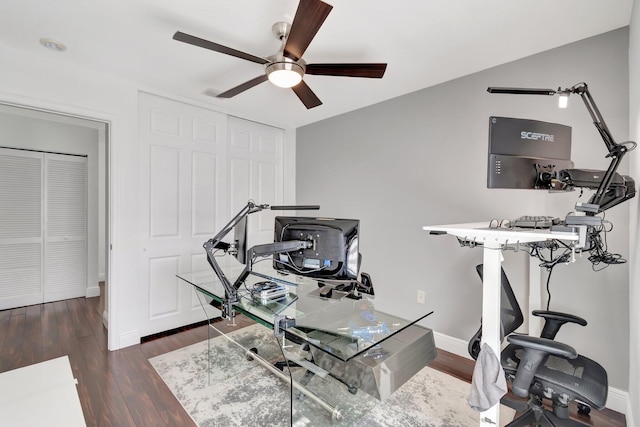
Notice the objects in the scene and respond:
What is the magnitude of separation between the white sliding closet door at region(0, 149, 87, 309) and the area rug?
269 cm

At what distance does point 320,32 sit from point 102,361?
126 inches

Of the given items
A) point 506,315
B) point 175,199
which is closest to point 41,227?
point 175,199

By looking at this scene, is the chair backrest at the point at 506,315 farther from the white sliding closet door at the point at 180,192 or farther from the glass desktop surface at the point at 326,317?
the white sliding closet door at the point at 180,192

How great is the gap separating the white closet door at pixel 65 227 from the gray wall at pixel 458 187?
136 inches

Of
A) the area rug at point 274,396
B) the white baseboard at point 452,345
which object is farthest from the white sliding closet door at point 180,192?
the white baseboard at point 452,345

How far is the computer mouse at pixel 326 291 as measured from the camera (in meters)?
1.94

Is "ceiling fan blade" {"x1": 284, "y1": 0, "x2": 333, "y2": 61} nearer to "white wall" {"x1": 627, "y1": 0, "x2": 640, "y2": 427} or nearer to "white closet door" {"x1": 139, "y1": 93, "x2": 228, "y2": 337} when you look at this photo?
"white wall" {"x1": 627, "y1": 0, "x2": 640, "y2": 427}

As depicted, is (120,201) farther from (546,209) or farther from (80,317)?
(546,209)

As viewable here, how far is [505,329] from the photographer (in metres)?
1.72

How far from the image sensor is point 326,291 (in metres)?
2.01

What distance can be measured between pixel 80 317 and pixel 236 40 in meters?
3.67

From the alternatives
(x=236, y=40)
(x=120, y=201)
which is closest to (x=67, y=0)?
(x=236, y=40)

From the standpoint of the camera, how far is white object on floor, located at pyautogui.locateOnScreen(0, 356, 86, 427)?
1.06 meters

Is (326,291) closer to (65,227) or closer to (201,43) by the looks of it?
(201,43)
